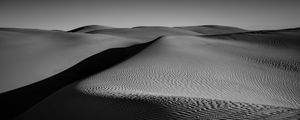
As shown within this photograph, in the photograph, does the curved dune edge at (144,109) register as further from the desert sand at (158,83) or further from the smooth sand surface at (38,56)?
the smooth sand surface at (38,56)

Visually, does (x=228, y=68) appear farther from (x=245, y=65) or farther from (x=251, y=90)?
(x=251, y=90)

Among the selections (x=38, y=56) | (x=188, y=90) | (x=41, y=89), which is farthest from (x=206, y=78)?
(x=38, y=56)

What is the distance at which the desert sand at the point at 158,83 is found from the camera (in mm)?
3301

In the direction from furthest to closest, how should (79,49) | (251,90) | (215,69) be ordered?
(79,49), (215,69), (251,90)

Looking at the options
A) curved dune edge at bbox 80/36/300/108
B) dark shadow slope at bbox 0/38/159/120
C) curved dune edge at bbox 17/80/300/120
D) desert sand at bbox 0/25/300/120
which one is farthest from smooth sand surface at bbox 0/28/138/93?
curved dune edge at bbox 17/80/300/120

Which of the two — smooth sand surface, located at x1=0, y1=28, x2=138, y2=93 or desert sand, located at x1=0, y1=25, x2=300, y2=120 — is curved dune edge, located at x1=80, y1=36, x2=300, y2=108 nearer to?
desert sand, located at x1=0, y1=25, x2=300, y2=120

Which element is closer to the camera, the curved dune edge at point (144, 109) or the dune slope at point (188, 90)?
the curved dune edge at point (144, 109)

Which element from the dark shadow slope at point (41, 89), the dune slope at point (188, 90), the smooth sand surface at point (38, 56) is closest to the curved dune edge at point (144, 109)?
the dune slope at point (188, 90)

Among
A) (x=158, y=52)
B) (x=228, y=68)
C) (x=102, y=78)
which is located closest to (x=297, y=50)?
(x=228, y=68)

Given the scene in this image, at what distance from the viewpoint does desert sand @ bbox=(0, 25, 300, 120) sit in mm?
3301

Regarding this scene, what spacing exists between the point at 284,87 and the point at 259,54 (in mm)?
4616

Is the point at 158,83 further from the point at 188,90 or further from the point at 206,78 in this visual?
the point at 206,78

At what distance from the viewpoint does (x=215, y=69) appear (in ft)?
26.1

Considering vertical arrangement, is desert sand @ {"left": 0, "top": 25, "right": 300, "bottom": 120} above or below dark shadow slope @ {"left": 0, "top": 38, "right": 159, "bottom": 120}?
above
